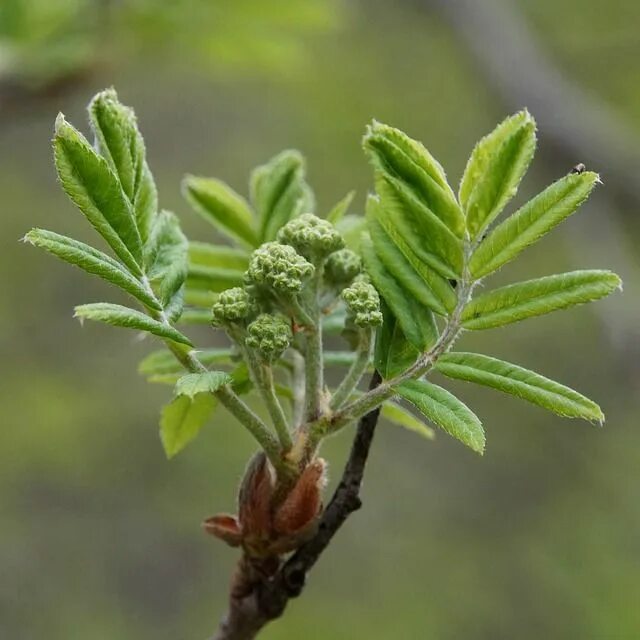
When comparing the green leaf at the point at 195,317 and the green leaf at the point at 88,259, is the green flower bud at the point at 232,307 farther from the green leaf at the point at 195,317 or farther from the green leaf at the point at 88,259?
the green leaf at the point at 195,317

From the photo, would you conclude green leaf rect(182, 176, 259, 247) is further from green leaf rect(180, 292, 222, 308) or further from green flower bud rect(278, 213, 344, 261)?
green flower bud rect(278, 213, 344, 261)

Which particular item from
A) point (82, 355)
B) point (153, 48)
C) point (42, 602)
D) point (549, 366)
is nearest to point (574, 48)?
point (549, 366)

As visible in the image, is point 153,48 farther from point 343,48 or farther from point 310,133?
point 343,48

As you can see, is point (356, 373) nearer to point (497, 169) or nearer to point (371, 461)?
point (497, 169)

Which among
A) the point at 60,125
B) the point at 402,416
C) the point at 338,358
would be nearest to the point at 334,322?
the point at 338,358

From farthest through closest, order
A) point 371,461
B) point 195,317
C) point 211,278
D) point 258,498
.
A: point 371,461 → point 211,278 → point 195,317 → point 258,498

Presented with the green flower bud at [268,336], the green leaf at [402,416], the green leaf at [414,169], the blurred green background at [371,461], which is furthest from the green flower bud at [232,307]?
the blurred green background at [371,461]
